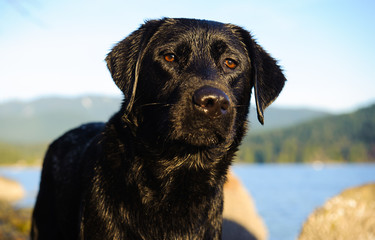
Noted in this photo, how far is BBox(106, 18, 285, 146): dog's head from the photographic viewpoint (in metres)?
2.92

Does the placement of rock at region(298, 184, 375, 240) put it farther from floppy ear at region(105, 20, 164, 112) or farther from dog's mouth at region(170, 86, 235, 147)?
floppy ear at region(105, 20, 164, 112)

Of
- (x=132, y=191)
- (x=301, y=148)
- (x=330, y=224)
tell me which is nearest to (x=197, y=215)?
(x=132, y=191)

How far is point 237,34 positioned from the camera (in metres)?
4.01

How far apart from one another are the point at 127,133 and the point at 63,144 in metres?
1.65

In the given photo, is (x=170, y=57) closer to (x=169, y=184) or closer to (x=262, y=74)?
(x=262, y=74)

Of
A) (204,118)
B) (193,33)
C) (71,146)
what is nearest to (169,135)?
(204,118)

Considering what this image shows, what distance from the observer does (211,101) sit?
2742 millimetres

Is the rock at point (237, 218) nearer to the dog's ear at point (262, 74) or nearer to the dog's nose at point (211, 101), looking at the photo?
the dog's ear at point (262, 74)

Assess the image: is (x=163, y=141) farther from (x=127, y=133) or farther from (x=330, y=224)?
(x=330, y=224)

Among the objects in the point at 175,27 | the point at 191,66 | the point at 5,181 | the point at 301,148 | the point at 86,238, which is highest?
the point at 175,27

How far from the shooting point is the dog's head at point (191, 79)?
9.58 feet

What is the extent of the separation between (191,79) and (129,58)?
788mm

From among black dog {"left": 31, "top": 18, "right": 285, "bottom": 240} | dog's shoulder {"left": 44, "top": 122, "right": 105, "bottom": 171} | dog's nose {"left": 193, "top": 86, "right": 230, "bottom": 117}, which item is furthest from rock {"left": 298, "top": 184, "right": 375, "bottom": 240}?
dog's shoulder {"left": 44, "top": 122, "right": 105, "bottom": 171}

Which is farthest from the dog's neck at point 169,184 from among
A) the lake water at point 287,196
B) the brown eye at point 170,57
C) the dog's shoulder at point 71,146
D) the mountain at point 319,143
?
the mountain at point 319,143
